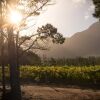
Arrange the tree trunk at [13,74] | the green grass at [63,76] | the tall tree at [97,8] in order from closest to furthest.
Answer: the tree trunk at [13,74] < the tall tree at [97,8] < the green grass at [63,76]

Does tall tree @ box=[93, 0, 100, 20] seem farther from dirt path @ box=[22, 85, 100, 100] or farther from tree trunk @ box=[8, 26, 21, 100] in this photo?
tree trunk @ box=[8, 26, 21, 100]

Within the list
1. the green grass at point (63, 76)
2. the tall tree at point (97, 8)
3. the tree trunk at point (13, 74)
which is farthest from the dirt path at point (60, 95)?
the tall tree at point (97, 8)

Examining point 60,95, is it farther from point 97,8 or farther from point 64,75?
point 97,8

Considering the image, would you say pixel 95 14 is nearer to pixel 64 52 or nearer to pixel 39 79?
pixel 39 79

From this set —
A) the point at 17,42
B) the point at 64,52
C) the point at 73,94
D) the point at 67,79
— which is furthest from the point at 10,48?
the point at 64,52

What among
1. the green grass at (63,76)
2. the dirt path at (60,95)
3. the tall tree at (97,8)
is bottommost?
the dirt path at (60,95)

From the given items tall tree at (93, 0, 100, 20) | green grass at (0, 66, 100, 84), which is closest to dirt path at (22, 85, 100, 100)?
green grass at (0, 66, 100, 84)

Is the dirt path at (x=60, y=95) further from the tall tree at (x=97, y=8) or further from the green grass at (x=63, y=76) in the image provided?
the tall tree at (x=97, y=8)

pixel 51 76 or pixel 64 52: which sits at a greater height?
pixel 64 52

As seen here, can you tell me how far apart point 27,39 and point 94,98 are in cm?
590

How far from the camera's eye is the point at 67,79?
29234 millimetres

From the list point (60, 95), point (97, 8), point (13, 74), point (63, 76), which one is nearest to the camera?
point (13, 74)

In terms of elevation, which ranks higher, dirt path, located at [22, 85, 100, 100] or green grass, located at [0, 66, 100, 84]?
green grass, located at [0, 66, 100, 84]

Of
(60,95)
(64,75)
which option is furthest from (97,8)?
(60,95)
